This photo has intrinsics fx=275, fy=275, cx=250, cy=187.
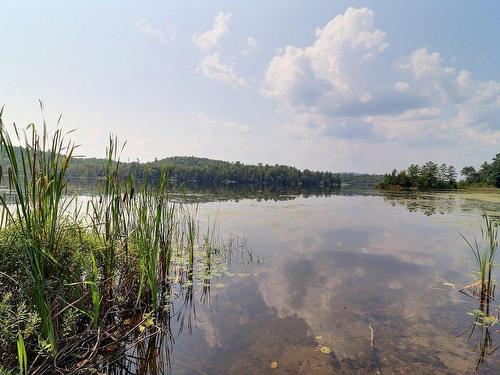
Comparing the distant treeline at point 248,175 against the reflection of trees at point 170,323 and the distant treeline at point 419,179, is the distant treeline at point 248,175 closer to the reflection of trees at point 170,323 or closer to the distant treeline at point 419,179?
the distant treeline at point 419,179

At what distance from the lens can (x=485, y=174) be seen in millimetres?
74062

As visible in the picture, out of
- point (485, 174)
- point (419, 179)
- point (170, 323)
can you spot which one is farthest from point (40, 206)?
point (485, 174)

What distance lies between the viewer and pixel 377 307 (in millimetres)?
5238

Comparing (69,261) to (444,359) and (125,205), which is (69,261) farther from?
(444,359)

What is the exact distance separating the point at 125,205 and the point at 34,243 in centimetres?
190

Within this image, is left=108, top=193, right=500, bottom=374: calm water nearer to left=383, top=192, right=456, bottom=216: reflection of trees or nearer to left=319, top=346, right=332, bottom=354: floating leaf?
left=319, top=346, right=332, bottom=354: floating leaf

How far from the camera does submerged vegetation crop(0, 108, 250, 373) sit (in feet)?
8.30

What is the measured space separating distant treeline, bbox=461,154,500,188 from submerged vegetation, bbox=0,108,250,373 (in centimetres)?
7922

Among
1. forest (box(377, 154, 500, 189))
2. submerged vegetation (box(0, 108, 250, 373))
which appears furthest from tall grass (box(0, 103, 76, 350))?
forest (box(377, 154, 500, 189))

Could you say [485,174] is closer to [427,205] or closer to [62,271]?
[427,205]

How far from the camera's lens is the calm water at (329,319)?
3.58 meters

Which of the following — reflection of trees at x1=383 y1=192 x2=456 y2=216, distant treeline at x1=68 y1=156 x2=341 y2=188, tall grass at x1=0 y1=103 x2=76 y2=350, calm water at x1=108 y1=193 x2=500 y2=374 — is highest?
distant treeline at x1=68 y1=156 x2=341 y2=188

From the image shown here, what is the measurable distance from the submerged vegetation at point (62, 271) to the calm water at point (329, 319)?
630 millimetres

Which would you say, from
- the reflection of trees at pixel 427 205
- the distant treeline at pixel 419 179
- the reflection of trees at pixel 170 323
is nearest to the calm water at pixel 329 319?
the reflection of trees at pixel 170 323
